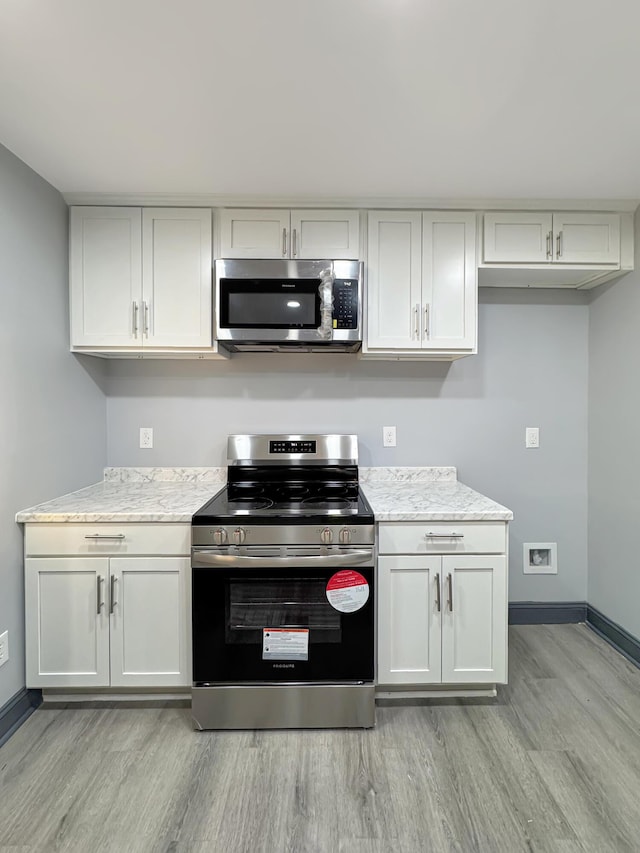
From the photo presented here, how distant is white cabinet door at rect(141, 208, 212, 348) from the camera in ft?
7.54

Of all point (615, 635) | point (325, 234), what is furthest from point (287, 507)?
point (615, 635)

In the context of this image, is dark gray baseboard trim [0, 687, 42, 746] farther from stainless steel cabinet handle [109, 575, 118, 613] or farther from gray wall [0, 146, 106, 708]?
stainless steel cabinet handle [109, 575, 118, 613]

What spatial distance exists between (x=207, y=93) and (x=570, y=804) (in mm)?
2681

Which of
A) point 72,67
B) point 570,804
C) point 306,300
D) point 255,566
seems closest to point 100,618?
point 255,566

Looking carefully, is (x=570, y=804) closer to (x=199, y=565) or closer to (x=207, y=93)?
(x=199, y=565)

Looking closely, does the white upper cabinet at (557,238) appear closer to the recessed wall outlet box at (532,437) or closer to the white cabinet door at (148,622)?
the recessed wall outlet box at (532,437)

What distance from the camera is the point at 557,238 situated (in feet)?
7.67

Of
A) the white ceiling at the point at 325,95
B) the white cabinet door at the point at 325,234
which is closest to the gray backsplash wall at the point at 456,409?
the white cabinet door at the point at 325,234

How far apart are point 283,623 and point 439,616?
2.25 feet

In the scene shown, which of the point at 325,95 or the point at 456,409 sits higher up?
the point at 325,95

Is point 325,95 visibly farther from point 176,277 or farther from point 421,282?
point 176,277

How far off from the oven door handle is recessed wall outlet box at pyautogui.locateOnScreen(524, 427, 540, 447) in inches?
56.6

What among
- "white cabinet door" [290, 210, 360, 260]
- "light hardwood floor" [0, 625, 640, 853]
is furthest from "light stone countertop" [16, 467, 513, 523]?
"white cabinet door" [290, 210, 360, 260]

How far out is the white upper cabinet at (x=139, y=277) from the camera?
2297mm
